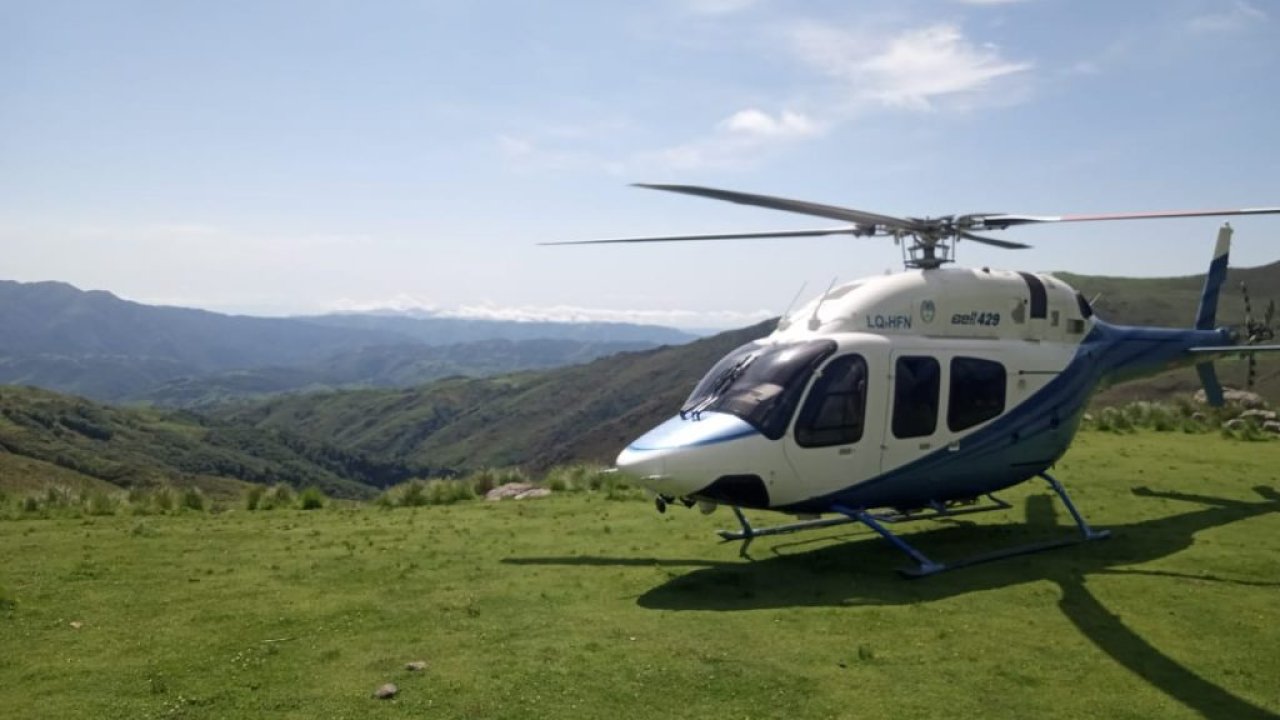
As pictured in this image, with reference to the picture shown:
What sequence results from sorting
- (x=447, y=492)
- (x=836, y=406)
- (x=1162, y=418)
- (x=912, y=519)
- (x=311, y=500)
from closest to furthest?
(x=836, y=406) → (x=912, y=519) → (x=311, y=500) → (x=447, y=492) → (x=1162, y=418)

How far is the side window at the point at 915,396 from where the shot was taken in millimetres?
11320

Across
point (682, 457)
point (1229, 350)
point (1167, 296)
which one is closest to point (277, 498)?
point (682, 457)

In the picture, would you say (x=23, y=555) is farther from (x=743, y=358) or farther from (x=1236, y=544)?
(x=1236, y=544)

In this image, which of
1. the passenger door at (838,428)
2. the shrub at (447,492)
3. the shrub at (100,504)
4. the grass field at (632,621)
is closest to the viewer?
the grass field at (632,621)

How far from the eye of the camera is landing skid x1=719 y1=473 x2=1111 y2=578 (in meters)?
10.6

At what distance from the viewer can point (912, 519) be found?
13.1m

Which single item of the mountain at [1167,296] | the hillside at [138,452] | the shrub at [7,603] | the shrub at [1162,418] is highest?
the mountain at [1167,296]

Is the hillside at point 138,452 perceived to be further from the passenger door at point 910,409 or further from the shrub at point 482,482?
the passenger door at point 910,409

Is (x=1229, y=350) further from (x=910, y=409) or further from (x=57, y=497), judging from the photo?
(x=57, y=497)

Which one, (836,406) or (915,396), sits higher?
(915,396)

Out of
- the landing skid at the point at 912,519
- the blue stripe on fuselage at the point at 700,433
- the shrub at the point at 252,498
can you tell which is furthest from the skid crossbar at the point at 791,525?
the shrub at the point at 252,498

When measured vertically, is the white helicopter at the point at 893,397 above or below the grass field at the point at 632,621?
above

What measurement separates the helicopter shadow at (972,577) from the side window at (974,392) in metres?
1.98

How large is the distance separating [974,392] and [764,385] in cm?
355
